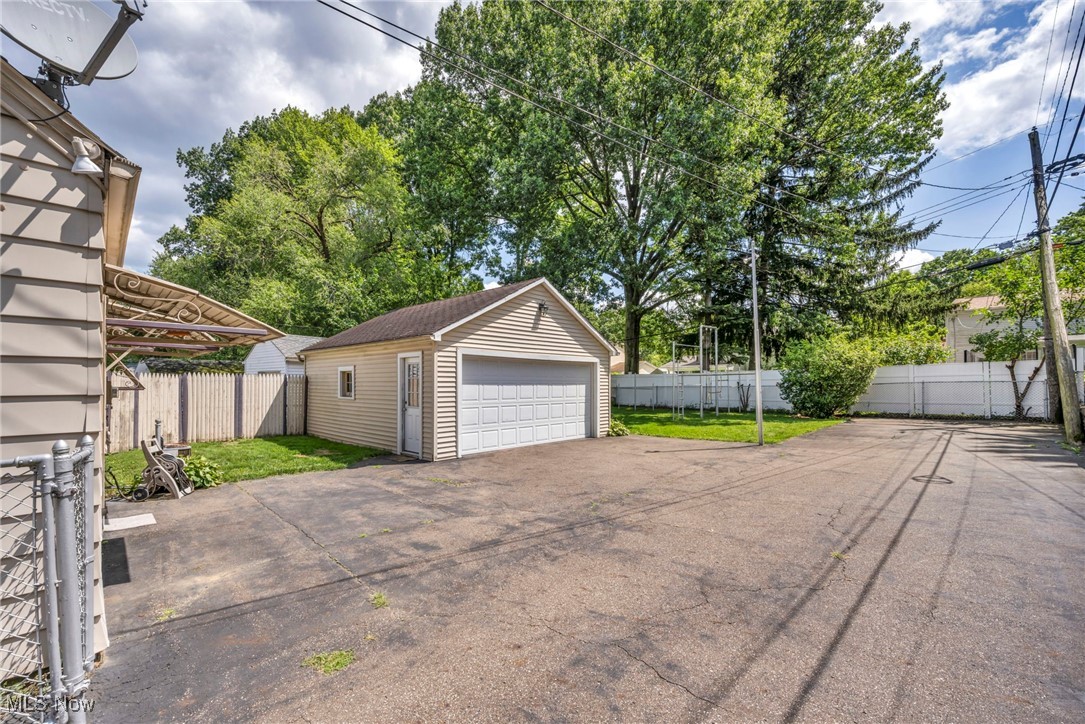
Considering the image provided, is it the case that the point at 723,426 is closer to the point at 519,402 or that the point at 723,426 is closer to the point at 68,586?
the point at 519,402

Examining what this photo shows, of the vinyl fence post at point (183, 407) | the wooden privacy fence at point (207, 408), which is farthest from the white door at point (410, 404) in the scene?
the vinyl fence post at point (183, 407)

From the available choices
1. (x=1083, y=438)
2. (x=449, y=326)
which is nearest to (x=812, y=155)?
(x=1083, y=438)

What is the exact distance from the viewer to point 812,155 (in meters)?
19.8

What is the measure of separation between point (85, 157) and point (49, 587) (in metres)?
2.27

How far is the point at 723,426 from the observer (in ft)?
48.5

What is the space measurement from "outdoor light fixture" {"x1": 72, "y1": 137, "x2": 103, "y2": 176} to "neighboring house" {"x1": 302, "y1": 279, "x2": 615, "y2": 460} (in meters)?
6.32

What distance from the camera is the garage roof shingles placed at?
990 cm

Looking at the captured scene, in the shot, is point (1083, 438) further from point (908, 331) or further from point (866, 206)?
point (866, 206)

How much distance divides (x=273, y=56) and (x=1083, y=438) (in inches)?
702

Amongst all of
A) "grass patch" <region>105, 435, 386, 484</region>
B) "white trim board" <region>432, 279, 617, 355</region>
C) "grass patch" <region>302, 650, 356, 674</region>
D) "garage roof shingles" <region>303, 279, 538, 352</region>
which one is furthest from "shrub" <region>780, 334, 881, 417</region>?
"grass patch" <region>302, 650, 356, 674</region>

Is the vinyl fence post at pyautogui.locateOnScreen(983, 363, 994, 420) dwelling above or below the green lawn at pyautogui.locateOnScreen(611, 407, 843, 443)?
above

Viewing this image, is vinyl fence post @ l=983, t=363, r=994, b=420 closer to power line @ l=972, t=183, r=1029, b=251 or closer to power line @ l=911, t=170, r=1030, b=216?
power line @ l=972, t=183, r=1029, b=251

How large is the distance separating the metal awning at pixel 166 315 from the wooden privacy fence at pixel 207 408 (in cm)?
549

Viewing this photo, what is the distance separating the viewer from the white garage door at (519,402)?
32.7 ft
